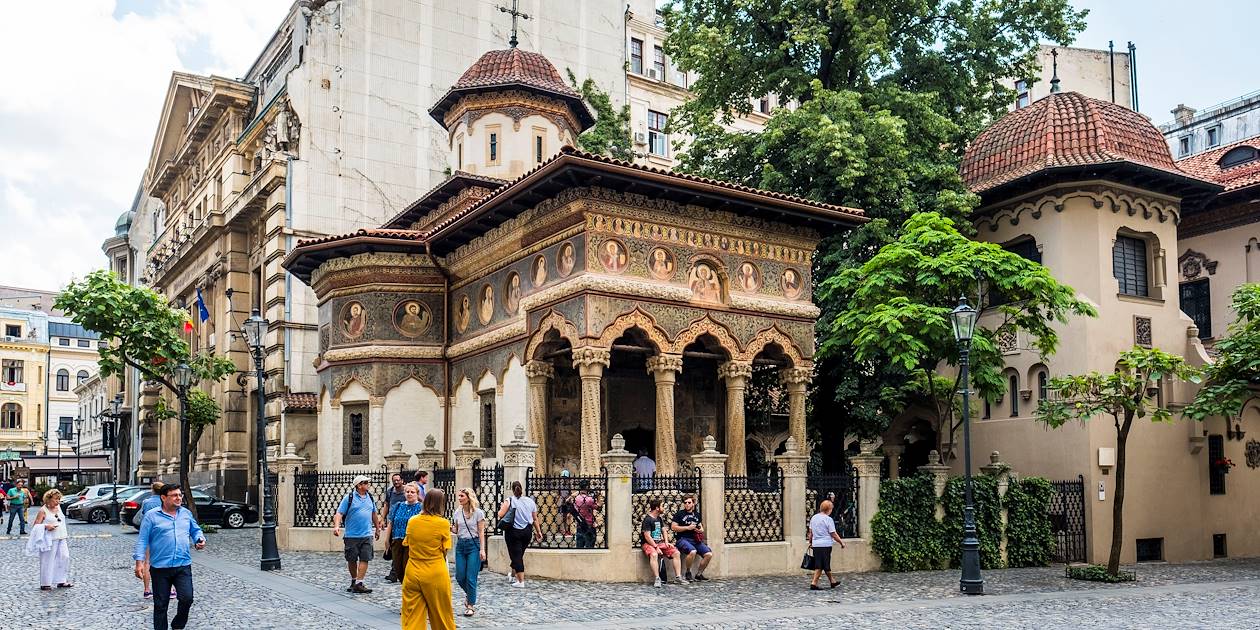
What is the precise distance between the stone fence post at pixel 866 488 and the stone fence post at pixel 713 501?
3.00 metres

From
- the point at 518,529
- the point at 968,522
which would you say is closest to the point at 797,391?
the point at 968,522

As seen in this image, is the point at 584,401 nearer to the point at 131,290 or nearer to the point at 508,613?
the point at 508,613

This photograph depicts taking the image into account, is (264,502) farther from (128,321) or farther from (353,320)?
(128,321)

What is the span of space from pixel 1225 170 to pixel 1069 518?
1166 cm

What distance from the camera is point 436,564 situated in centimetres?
1030

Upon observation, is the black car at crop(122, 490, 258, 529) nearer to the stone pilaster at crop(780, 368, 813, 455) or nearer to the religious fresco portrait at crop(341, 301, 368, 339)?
the religious fresco portrait at crop(341, 301, 368, 339)

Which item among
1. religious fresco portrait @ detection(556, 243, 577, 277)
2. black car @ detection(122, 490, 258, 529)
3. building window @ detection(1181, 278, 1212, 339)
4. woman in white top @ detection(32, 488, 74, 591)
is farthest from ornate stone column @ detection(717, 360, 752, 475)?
black car @ detection(122, 490, 258, 529)

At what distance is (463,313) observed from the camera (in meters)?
25.8

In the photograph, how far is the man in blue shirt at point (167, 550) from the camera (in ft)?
36.2

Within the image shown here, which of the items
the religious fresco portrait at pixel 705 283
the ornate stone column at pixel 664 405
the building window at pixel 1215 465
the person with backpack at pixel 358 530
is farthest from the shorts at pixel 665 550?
the building window at pixel 1215 465

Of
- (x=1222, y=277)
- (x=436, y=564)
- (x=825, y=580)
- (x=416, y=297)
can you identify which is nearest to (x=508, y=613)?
(x=436, y=564)

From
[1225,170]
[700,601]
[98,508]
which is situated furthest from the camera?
[98,508]

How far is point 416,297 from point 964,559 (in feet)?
46.5

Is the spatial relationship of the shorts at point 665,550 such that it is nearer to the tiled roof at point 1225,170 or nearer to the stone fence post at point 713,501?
the stone fence post at point 713,501
